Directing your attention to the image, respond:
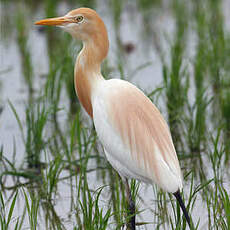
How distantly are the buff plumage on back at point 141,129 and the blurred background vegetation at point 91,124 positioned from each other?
0.82 ft

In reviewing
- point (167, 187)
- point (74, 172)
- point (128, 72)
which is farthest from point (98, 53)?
point (128, 72)

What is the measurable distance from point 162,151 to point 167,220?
2.46 feet

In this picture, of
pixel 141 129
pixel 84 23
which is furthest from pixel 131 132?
pixel 84 23

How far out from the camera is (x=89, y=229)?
11.6ft

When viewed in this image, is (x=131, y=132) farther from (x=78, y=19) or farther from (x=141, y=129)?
(x=78, y=19)

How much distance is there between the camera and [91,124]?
228 inches

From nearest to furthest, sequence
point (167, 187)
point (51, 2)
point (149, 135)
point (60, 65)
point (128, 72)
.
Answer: point (167, 187) → point (149, 135) → point (60, 65) → point (128, 72) → point (51, 2)

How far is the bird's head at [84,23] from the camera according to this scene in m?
3.78

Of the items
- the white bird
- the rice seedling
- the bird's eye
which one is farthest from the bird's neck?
the rice seedling

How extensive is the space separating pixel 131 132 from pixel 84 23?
2.42 ft

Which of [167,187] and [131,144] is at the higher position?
[131,144]

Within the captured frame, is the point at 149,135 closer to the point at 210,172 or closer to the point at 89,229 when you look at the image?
the point at 89,229

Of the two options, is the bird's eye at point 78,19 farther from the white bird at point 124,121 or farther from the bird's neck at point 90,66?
the bird's neck at point 90,66

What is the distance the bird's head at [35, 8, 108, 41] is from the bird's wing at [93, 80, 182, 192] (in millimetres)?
341
